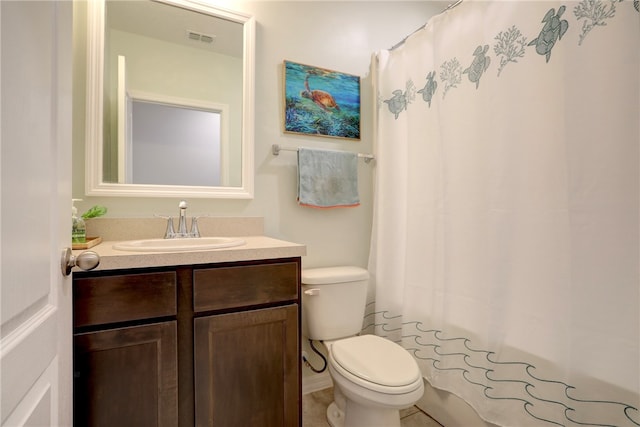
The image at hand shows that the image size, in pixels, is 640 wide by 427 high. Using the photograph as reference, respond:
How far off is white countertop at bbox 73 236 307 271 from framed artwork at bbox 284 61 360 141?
2.69ft

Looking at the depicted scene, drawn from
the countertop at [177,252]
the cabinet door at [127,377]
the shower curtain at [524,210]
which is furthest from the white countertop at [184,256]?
the shower curtain at [524,210]

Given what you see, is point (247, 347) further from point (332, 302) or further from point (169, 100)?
point (169, 100)

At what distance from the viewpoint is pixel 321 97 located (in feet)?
6.14

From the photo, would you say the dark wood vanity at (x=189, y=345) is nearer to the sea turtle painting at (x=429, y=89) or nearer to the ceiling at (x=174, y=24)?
the sea turtle painting at (x=429, y=89)

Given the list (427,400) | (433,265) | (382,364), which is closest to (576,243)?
(433,265)

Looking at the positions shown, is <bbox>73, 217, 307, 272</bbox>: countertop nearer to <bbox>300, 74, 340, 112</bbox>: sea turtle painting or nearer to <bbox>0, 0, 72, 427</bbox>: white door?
<bbox>0, 0, 72, 427</bbox>: white door

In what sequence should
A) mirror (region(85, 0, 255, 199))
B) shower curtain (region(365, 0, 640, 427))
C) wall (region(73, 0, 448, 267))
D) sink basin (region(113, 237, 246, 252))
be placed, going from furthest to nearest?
wall (region(73, 0, 448, 267)) → mirror (region(85, 0, 255, 199)) → sink basin (region(113, 237, 246, 252)) → shower curtain (region(365, 0, 640, 427))

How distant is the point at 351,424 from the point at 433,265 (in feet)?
2.61

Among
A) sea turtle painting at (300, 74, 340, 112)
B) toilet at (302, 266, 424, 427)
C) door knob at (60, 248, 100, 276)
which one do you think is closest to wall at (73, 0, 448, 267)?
sea turtle painting at (300, 74, 340, 112)

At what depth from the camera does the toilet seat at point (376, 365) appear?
1192 millimetres

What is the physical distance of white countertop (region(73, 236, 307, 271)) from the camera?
987 millimetres

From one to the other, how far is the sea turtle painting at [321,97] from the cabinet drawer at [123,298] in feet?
4.11

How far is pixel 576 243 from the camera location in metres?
1.00

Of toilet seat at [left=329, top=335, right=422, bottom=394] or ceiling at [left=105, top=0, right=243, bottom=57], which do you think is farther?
ceiling at [left=105, top=0, right=243, bottom=57]
